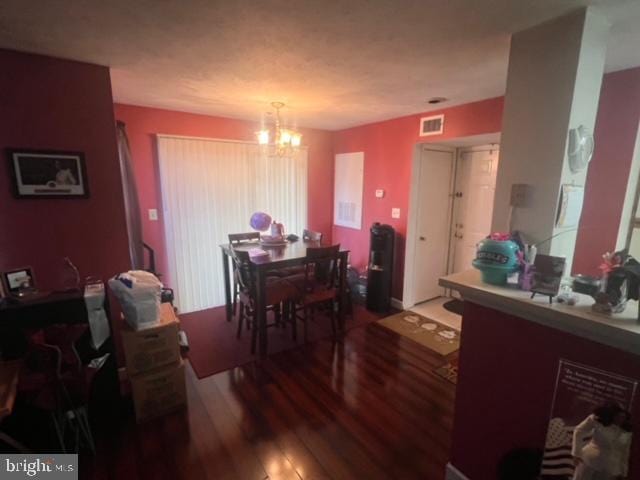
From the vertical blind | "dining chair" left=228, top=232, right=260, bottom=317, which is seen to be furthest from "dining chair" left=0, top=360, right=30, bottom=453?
the vertical blind

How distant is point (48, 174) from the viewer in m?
1.96

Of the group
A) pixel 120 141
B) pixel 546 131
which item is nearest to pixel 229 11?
pixel 546 131

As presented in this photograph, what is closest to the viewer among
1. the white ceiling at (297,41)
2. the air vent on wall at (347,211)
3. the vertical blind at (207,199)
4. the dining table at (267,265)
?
the white ceiling at (297,41)

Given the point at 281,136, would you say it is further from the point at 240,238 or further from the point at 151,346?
the point at 151,346

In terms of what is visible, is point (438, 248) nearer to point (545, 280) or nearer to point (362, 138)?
point (362, 138)

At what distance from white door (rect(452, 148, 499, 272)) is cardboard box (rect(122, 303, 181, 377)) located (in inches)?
128

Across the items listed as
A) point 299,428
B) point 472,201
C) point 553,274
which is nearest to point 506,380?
point 553,274

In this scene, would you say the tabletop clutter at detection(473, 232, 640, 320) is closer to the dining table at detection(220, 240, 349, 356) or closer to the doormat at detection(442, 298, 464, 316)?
the dining table at detection(220, 240, 349, 356)

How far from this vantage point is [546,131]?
4.74 ft

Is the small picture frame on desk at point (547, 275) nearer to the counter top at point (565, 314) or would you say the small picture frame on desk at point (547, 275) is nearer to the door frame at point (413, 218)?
the counter top at point (565, 314)

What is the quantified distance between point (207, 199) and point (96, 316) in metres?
2.05

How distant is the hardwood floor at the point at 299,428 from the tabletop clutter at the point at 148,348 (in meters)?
0.14

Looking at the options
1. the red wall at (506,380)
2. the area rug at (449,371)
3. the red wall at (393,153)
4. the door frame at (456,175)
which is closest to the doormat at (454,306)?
the door frame at (456,175)

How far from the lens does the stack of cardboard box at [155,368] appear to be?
1929 mm
